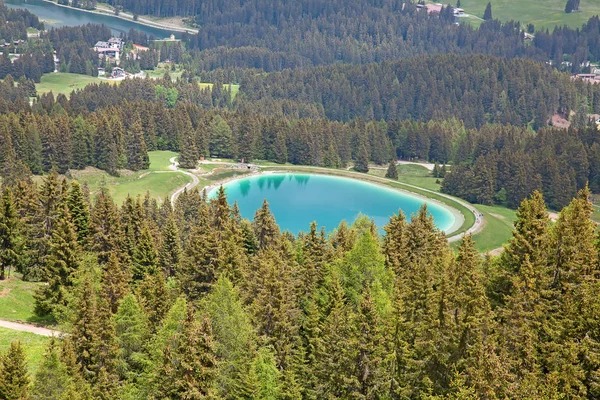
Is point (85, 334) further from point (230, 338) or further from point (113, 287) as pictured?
point (230, 338)

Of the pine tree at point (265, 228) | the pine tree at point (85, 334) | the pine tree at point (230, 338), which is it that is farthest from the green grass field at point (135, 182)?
the pine tree at point (230, 338)

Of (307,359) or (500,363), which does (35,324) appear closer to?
(307,359)

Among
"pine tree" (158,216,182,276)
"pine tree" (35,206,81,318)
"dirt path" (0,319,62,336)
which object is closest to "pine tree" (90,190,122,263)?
"pine tree" (158,216,182,276)

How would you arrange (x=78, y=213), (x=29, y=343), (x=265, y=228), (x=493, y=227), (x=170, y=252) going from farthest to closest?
1. (x=493, y=227)
2. (x=170, y=252)
3. (x=78, y=213)
4. (x=265, y=228)
5. (x=29, y=343)

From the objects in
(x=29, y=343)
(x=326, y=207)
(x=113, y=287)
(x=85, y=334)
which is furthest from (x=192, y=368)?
(x=326, y=207)

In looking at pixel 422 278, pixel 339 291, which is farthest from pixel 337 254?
pixel 422 278

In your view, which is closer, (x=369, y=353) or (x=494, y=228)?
(x=369, y=353)

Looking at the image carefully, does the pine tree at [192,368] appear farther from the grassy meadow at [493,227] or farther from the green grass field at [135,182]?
the green grass field at [135,182]
